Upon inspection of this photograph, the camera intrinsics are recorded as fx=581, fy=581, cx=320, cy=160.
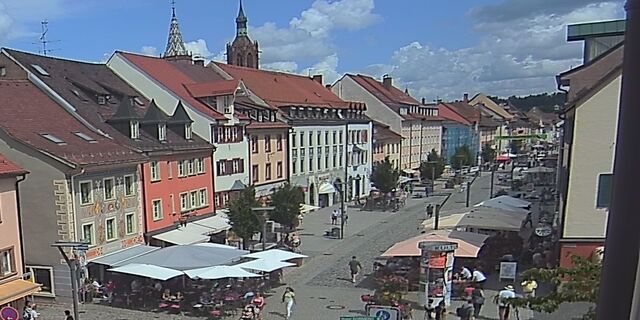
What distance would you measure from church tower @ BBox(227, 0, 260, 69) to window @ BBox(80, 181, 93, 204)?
103 feet

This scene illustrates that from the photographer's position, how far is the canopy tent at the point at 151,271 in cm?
1354

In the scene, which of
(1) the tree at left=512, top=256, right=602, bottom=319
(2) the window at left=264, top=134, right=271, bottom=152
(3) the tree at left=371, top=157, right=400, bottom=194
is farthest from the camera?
(3) the tree at left=371, top=157, right=400, bottom=194

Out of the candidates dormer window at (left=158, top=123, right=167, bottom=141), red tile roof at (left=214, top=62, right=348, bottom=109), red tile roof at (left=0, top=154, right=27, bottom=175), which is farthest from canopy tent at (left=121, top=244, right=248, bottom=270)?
red tile roof at (left=214, top=62, right=348, bottom=109)

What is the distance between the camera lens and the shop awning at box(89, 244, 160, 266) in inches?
637

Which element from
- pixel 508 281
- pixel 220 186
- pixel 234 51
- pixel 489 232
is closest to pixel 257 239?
pixel 220 186

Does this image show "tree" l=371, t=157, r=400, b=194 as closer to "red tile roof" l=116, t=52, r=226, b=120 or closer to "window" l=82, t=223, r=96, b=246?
"red tile roof" l=116, t=52, r=226, b=120

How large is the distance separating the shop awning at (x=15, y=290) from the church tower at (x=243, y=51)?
113 ft

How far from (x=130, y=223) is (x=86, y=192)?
2.29 m

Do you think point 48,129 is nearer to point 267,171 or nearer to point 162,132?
point 162,132

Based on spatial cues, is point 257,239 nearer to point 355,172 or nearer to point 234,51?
point 355,172

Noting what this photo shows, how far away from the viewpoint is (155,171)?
1984 centimetres

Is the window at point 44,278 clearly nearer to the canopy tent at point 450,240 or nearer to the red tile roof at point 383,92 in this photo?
the canopy tent at point 450,240

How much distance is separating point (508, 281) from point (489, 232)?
4.92 meters

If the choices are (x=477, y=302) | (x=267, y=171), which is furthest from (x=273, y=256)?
(x=267, y=171)
